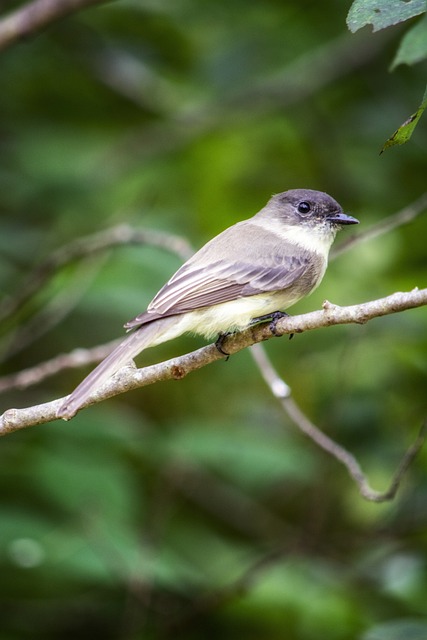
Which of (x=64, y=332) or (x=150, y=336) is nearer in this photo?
(x=150, y=336)

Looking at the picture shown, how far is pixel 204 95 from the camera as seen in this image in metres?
7.17

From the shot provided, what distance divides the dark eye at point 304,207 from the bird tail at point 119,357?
116 cm

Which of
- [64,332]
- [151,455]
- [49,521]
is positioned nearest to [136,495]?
[151,455]

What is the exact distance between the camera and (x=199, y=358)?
321 cm

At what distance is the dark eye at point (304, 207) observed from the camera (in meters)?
4.55

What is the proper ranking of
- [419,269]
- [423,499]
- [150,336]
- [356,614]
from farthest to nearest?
[419,269]
[423,499]
[356,614]
[150,336]

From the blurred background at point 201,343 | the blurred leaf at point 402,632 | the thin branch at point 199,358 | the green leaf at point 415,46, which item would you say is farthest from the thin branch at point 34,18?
the blurred leaf at point 402,632

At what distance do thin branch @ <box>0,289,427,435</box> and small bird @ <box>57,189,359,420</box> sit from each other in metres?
0.09

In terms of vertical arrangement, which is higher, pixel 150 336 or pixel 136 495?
pixel 136 495

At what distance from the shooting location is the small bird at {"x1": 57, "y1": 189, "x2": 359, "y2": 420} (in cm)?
369

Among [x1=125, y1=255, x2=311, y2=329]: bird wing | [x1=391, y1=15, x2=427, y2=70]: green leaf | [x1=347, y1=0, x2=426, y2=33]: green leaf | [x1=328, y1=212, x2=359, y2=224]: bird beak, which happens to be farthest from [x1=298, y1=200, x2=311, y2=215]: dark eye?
[x1=347, y1=0, x2=426, y2=33]: green leaf

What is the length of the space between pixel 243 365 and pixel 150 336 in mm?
2321

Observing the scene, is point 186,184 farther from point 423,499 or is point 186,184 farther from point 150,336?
point 150,336

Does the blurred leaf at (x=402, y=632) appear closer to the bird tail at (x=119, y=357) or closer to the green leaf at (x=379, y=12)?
the bird tail at (x=119, y=357)
